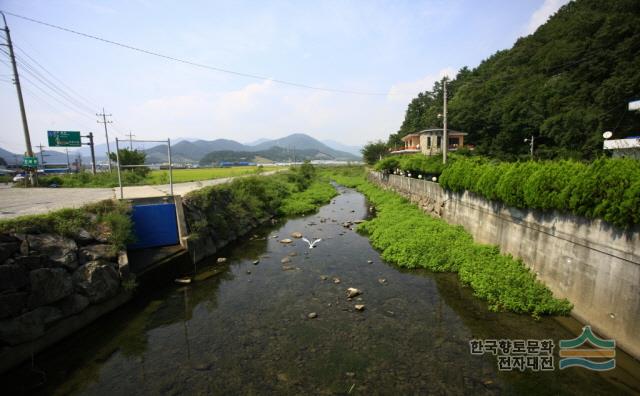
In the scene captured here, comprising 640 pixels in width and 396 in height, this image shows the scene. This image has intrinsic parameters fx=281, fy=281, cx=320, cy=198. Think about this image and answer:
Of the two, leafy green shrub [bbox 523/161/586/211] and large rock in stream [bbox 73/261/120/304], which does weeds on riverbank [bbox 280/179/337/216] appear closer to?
large rock in stream [bbox 73/261/120/304]

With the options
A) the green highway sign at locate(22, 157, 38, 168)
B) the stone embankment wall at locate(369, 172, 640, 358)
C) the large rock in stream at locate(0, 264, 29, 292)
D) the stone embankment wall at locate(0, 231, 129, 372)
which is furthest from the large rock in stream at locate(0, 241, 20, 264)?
the green highway sign at locate(22, 157, 38, 168)

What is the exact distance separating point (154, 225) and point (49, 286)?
19.8ft

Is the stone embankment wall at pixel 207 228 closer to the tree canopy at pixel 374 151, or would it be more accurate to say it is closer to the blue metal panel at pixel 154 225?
the blue metal panel at pixel 154 225

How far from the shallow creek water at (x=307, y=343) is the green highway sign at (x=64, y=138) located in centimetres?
3759

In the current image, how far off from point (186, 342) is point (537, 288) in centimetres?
1219

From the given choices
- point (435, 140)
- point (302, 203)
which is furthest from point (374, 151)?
point (302, 203)

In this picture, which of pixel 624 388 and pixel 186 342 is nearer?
pixel 624 388

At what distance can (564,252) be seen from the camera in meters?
9.16

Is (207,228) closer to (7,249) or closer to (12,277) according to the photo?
(7,249)

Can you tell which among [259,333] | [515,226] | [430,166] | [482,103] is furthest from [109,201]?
[482,103]

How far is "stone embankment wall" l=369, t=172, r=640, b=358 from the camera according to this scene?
7.07 m

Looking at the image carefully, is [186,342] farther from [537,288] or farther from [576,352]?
[537,288]

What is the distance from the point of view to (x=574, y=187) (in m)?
8.62

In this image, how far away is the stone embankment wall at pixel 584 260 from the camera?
7.07 metres
